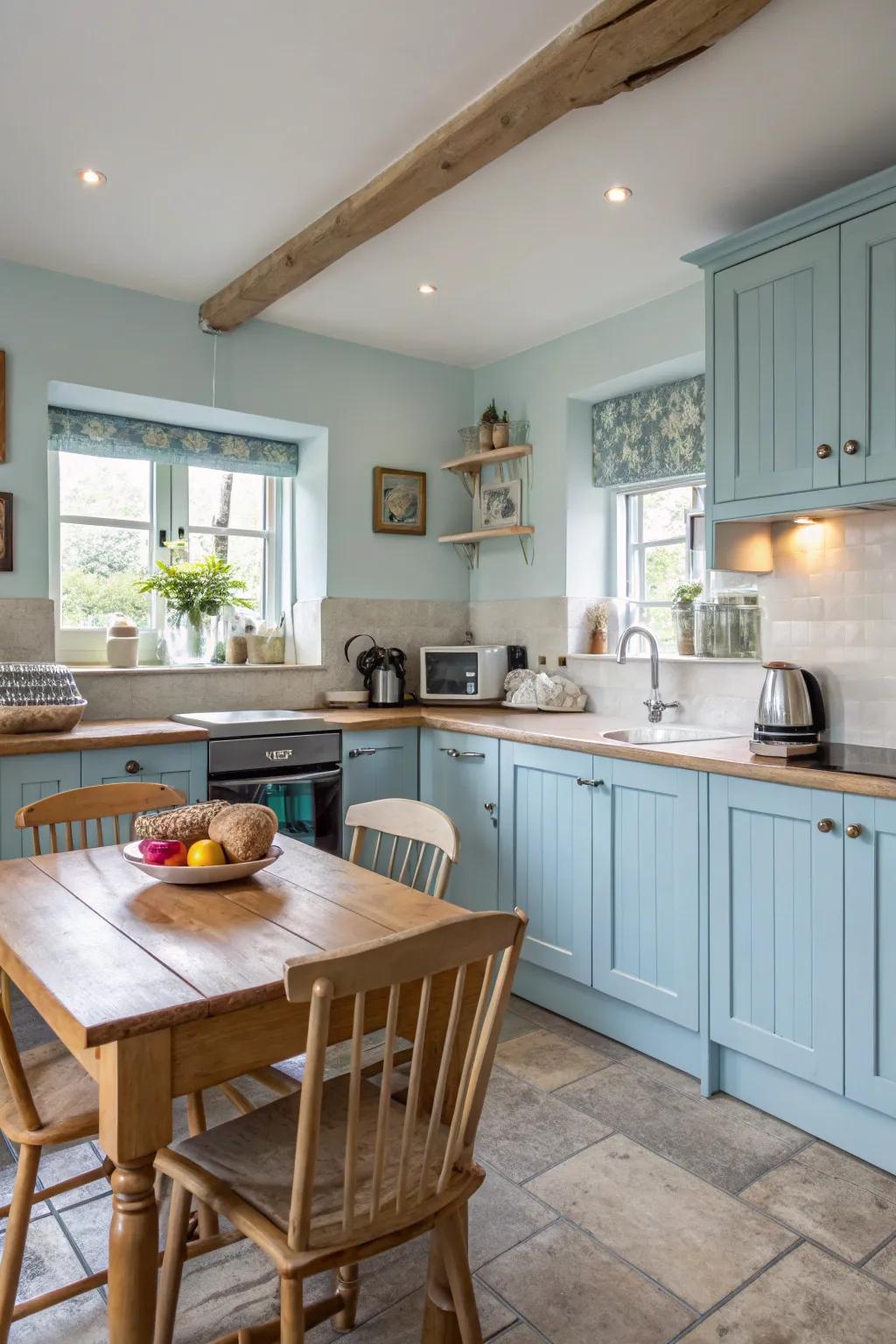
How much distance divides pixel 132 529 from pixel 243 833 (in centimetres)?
264

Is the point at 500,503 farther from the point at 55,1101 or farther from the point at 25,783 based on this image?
the point at 55,1101

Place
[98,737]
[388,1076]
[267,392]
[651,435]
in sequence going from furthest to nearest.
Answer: [267,392] → [651,435] → [98,737] → [388,1076]

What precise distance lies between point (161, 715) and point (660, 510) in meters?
2.32

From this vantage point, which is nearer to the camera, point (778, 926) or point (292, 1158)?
point (292, 1158)

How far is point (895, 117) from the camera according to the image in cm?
238

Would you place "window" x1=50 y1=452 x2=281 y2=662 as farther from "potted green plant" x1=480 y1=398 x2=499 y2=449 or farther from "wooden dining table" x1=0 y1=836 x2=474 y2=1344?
"wooden dining table" x1=0 y1=836 x2=474 y2=1344

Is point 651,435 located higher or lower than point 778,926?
higher

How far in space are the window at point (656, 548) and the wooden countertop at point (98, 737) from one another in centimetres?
201

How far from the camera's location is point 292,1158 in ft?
4.50

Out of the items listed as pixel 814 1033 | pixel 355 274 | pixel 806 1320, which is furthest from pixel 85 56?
pixel 806 1320

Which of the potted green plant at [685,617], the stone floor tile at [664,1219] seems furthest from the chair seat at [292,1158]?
the potted green plant at [685,617]

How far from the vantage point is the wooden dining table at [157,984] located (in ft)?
3.92

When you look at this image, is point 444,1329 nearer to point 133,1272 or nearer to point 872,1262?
point 133,1272

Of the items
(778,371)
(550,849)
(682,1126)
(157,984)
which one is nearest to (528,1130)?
(682,1126)
